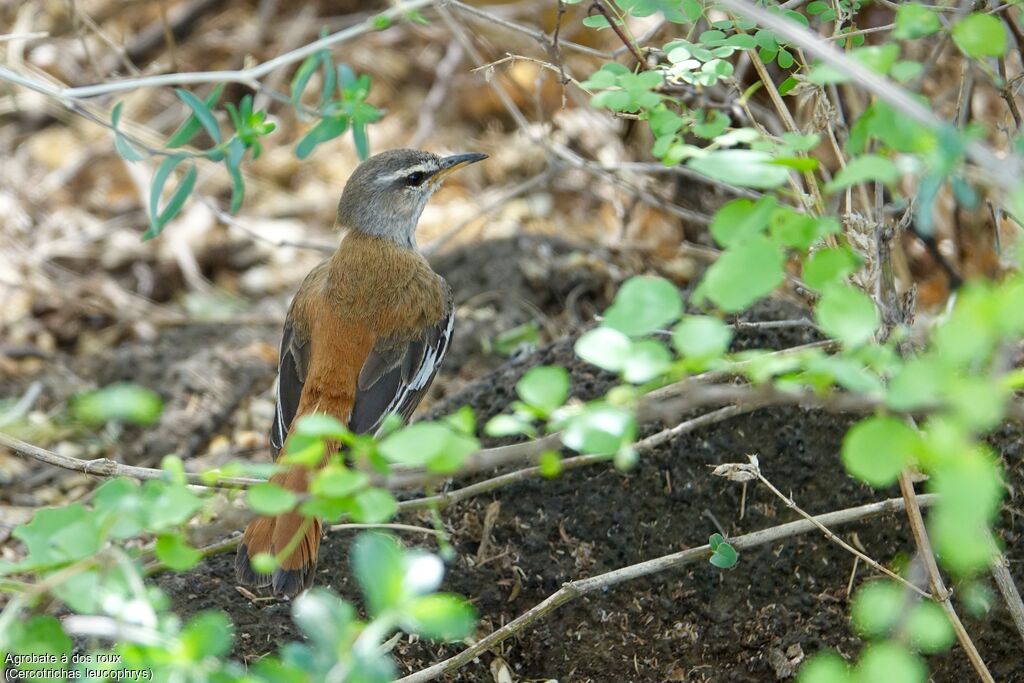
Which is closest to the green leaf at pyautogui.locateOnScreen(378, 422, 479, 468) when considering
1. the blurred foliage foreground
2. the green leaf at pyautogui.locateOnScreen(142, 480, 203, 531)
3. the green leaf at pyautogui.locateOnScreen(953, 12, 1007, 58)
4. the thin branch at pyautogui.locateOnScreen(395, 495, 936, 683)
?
the blurred foliage foreground

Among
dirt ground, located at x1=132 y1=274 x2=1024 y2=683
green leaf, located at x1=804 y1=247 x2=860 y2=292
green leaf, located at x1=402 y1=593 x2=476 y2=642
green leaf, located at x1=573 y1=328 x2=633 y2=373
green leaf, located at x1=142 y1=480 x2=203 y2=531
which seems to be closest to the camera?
green leaf, located at x1=402 y1=593 x2=476 y2=642

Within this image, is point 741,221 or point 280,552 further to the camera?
point 280,552

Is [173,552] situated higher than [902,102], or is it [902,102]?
[902,102]

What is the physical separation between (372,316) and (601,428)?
290cm

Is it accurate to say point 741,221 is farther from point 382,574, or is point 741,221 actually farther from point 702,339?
point 382,574

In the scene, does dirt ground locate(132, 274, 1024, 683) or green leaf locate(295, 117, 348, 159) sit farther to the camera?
green leaf locate(295, 117, 348, 159)

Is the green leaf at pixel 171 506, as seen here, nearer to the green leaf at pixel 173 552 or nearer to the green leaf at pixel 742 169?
the green leaf at pixel 173 552

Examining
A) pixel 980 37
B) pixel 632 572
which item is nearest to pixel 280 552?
pixel 632 572

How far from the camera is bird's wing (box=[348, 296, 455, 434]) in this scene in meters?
4.37

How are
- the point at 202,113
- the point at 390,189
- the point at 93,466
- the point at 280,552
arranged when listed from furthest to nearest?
the point at 390,189 < the point at 202,113 < the point at 280,552 < the point at 93,466

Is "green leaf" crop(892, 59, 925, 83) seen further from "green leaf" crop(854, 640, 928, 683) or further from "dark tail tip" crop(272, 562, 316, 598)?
"dark tail tip" crop(272, 562, 316, 598)

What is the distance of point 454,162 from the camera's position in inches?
207

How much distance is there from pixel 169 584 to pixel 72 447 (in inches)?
76.0

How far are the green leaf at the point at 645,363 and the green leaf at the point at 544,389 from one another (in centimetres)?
14
